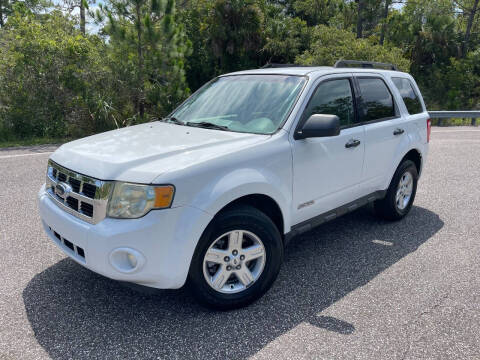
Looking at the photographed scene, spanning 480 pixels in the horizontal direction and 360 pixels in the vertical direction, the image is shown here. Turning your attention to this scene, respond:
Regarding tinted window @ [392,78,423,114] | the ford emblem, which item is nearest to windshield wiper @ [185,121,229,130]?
the ford emblem

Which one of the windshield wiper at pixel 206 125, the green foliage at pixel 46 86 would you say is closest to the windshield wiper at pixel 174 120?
the windshield wiper at pixel 206 125

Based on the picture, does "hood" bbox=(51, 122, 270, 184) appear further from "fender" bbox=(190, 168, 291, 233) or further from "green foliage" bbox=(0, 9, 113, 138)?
"green foliage" bbox=(0, 9, 113, 138)

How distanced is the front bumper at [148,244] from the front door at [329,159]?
1085 mm

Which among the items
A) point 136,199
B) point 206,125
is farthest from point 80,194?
point 206,125

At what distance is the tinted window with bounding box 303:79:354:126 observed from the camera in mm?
3812

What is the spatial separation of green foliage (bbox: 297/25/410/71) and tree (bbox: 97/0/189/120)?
7.15m

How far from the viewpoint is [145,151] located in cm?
310

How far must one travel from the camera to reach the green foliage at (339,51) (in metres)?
17.8

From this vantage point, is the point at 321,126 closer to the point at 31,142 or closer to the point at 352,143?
the point at 352,143

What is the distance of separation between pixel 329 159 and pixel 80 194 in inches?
84.5

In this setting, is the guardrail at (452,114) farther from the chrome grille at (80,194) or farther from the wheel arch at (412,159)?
the chrome grille at (80,194)

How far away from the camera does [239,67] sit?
2188 cm

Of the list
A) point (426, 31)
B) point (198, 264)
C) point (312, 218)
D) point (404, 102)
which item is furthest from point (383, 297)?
point (426, 31)

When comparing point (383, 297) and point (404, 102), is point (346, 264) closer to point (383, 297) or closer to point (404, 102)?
point (383, 297)
